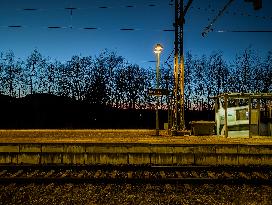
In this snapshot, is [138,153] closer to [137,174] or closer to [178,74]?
[137,174]

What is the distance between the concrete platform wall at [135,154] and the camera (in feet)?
41.8

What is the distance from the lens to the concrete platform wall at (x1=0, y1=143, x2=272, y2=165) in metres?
12.7

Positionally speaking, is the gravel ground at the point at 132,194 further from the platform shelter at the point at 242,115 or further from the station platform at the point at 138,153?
the platform shelter at the point at 242,115

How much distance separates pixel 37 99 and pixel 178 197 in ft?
178

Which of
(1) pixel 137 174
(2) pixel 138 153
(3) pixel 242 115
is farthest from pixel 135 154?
(3) pixel 242 115

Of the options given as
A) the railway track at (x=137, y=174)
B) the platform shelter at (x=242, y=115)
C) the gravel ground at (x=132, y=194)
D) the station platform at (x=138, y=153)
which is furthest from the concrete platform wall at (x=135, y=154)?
the platform shelter at (x=242, y=115)

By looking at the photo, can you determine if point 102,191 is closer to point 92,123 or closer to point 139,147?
point 139,147

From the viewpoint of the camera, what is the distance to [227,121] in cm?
1948

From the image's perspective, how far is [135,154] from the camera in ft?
42.4

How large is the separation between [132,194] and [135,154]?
4.59m

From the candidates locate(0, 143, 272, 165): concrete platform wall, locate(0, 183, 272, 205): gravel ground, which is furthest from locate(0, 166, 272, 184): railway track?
locate(0, 143, 272, 165): concrete platform wall

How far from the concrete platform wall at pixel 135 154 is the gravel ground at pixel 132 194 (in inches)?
139

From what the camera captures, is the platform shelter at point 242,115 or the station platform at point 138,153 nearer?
the station platform at point 138,153

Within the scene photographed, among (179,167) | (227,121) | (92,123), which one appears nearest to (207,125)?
(227,121)
